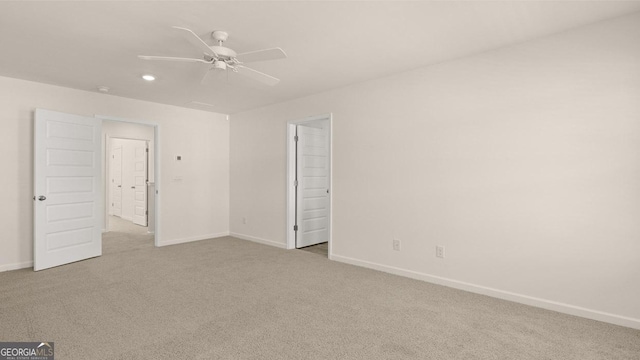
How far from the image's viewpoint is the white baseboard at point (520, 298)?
2.56 metres

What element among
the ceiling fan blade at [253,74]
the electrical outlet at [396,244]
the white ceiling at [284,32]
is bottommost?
the electrical outlet at [396,244]

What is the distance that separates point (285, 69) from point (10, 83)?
359 centimetres

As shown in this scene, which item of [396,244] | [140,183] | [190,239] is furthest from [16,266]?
[396,244]

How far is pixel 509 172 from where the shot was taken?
3068mm

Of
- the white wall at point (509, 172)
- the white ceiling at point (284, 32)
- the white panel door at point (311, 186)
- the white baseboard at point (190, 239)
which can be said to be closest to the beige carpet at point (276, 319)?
the white wall at point (509, 172)

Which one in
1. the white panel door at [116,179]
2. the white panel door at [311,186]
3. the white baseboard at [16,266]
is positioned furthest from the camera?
the white panel door at [116,179]

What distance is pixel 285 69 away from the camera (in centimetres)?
368

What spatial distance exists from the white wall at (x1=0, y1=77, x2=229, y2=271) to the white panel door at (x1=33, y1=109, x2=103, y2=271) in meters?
0.33

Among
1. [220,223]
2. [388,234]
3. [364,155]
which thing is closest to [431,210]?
[388,234]

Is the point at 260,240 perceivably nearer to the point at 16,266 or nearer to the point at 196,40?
the point at 16,266

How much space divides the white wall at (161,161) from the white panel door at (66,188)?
0.33 m

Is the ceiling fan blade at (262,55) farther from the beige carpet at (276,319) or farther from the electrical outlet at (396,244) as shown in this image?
the electrical outlet at (396,244)

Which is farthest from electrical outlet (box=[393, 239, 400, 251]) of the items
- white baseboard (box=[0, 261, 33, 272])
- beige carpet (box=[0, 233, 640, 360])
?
white baseboard (box=[0, 261, 33, 272])

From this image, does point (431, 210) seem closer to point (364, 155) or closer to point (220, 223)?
point (364, 155)
